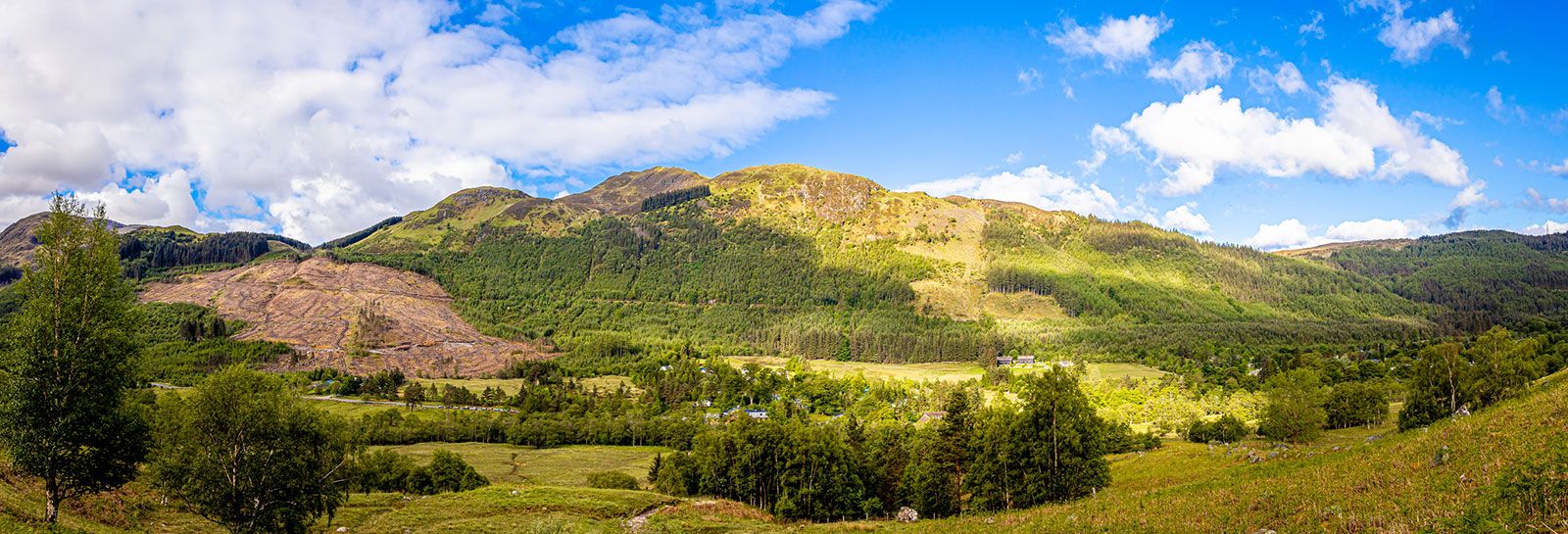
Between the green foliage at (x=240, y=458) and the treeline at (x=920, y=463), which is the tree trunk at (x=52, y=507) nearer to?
the green foliage at (x=240, y=458)

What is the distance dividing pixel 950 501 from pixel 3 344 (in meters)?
65.4

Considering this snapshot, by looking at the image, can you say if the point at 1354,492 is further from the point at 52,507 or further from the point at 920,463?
the point at 920,463

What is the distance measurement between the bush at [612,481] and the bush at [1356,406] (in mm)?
112470

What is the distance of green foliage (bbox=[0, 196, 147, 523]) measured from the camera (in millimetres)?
27453

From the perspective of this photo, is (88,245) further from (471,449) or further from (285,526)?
(471,449)

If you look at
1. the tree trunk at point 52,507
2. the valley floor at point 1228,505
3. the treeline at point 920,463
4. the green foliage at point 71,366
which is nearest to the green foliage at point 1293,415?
the valley floor at point 1228,505

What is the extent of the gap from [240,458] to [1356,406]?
459 ft

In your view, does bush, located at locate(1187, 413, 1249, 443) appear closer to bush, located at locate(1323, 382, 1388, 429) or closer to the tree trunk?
bush, located at locate(1323, 382, 1388, 429)

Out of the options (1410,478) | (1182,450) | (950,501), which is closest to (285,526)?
(1410,478)

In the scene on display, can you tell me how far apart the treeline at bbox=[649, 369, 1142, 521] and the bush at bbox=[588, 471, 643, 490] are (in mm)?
3708

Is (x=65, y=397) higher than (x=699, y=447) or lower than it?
higher

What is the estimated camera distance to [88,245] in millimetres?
29859

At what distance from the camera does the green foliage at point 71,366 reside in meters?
27.5

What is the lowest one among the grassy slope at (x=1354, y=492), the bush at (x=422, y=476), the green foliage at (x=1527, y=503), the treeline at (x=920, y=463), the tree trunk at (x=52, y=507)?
the bush at (x=422, y=476)
